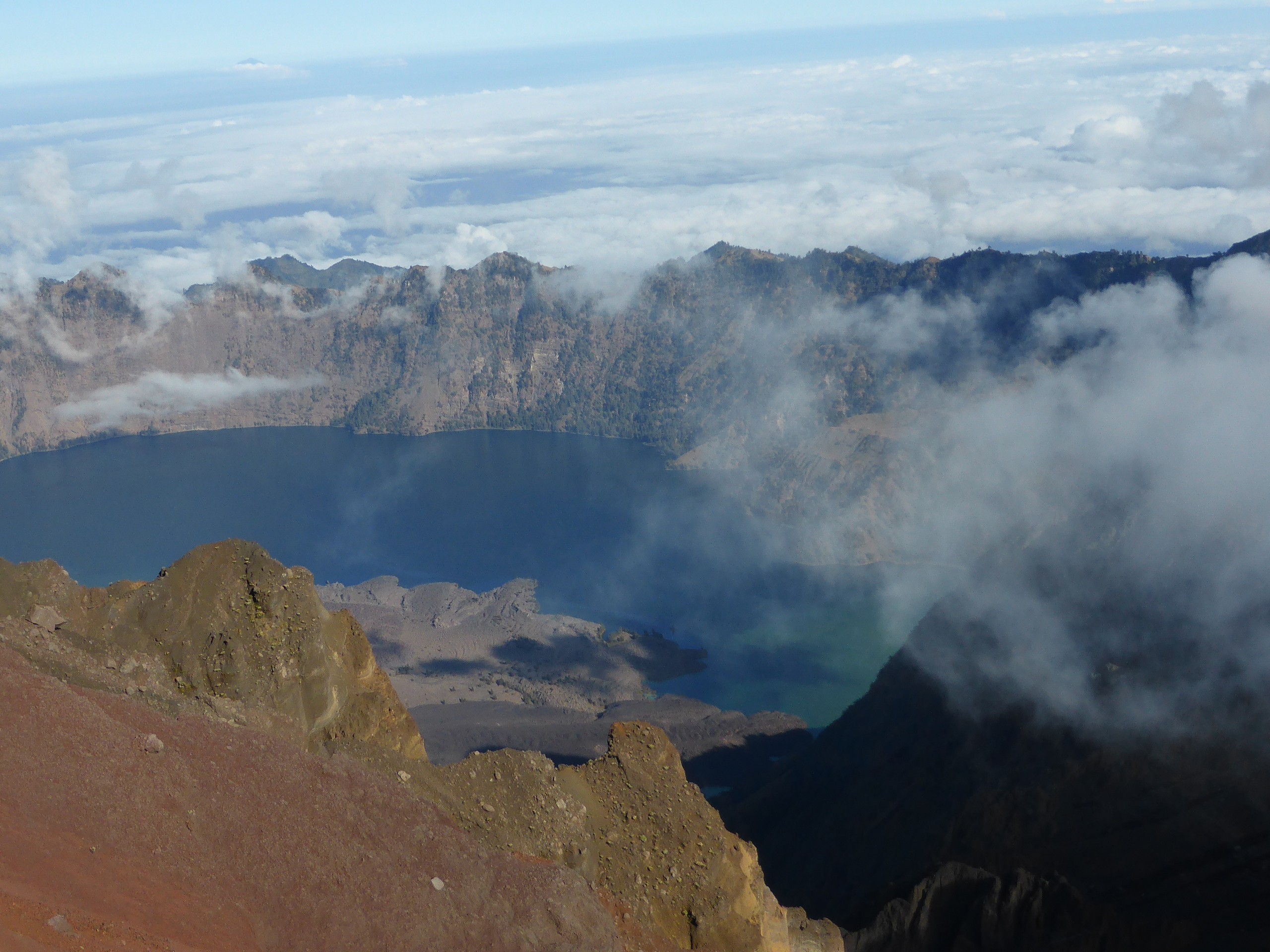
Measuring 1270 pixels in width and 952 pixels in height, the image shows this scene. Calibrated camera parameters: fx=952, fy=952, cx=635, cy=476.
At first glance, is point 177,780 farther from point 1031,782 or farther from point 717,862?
point 1031,782

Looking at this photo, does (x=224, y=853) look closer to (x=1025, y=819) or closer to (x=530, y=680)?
(x=1025, y=819)

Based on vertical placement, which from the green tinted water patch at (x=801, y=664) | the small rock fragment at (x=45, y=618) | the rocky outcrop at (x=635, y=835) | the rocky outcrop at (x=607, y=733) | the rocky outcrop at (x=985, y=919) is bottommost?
the green tinted water patch at (x=801, y=664)

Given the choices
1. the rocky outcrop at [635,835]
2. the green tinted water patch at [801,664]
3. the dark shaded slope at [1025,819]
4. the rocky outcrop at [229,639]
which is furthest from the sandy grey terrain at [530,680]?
the rocky outcrop at [229,639]

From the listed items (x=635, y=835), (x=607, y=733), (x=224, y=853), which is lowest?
(x=607, y=733)

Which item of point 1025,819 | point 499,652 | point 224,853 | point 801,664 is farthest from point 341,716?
point 801,664

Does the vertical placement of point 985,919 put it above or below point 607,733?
above

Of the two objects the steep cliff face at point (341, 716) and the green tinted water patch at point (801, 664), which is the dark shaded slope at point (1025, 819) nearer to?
the steep cliff face at point (341, 716)
